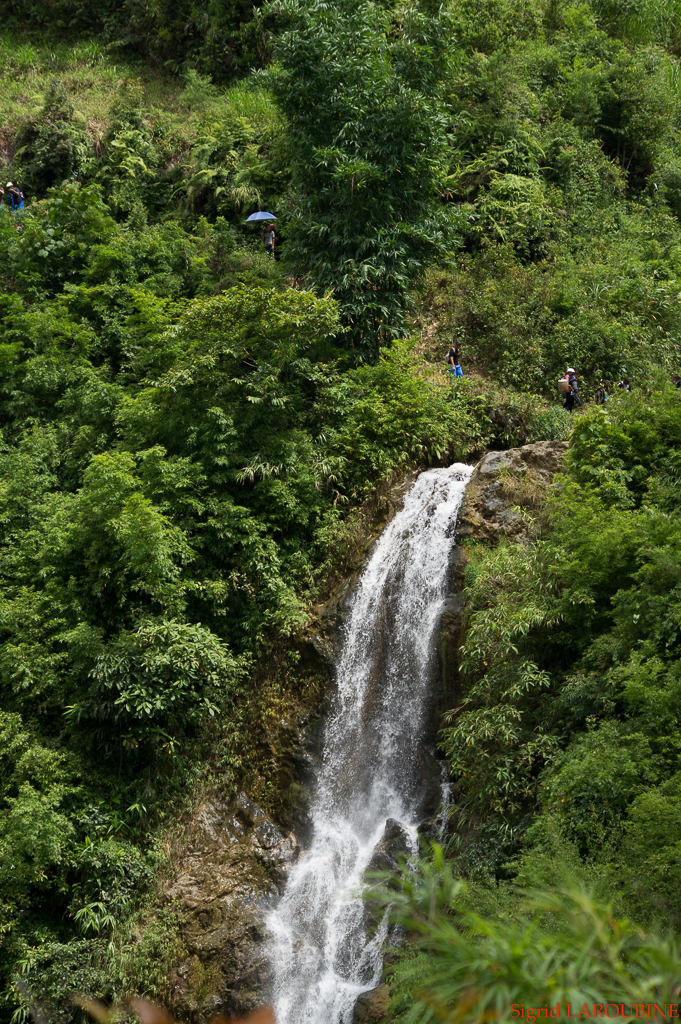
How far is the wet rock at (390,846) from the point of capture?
27.9ft

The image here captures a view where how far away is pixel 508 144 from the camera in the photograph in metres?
17.5

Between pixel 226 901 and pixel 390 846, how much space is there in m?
2.08

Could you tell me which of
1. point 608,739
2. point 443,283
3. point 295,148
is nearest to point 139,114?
point 295,148

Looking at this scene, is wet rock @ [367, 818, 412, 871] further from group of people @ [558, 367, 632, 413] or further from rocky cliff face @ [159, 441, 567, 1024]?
group of people @ [558, 367, 632, 413]

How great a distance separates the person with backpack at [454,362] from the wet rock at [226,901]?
7.92m

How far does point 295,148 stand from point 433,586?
8935 millimetres

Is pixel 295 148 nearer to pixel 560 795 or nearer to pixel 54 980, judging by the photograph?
pixel 560 795

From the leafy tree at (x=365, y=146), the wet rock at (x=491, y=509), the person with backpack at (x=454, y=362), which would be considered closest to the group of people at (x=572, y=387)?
the person with backpack at (x=454, y=362)

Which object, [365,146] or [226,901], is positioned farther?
[365,146]

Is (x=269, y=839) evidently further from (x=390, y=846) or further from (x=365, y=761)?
(x=390, y=846)

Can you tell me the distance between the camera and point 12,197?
19109 mm

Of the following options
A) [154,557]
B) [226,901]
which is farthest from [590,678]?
[154,557]

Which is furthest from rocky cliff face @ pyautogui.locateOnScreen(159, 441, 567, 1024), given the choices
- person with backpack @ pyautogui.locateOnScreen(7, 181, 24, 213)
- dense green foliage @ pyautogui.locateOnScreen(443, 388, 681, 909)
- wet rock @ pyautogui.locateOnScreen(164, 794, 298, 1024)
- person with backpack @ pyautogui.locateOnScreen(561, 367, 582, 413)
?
person with backpack @ pyautogui.locateOnScreen(7, 181, 24, 213)

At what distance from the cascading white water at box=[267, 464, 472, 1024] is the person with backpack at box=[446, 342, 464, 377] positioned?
296 centimetres
